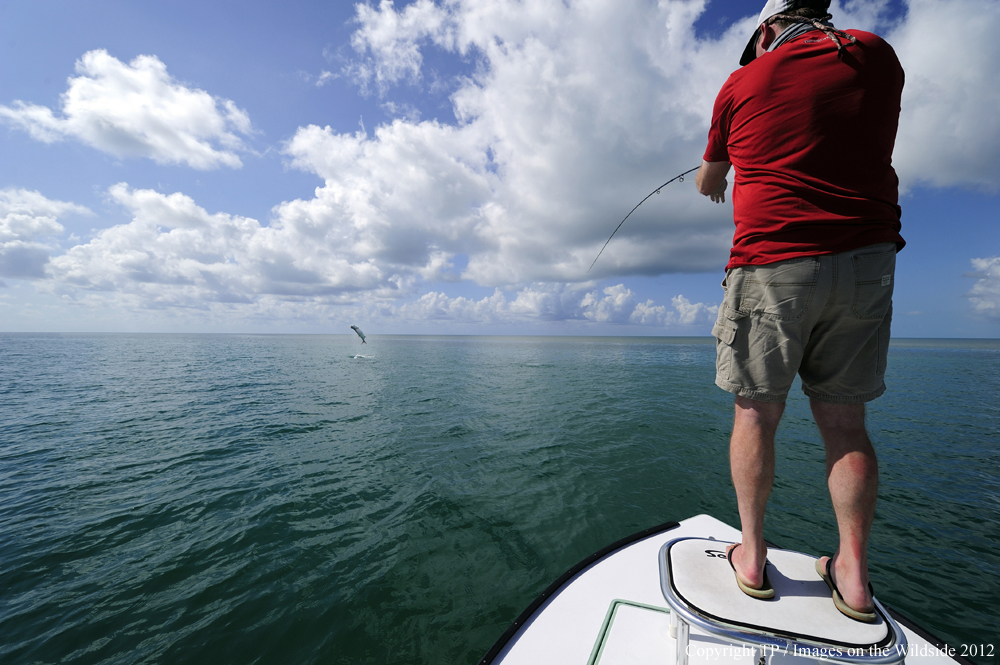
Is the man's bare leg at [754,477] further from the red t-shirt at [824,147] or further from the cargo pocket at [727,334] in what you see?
the red t-shirt at [824,147]

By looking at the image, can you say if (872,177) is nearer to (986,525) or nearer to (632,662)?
(632,662)

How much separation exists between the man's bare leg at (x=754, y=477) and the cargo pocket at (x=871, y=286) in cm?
56

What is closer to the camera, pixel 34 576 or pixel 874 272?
pixel 874 272

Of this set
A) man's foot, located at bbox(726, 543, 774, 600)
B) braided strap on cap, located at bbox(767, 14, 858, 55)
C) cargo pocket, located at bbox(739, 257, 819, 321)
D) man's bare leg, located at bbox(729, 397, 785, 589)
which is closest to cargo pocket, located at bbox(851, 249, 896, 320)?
cargo pocket, located at bbox(739, 257, 819, 321)

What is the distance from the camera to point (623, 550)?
9.90ft

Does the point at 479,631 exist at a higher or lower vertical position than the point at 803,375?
lower

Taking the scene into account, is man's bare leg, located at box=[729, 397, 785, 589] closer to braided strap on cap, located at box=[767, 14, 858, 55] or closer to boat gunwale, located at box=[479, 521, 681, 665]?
boat gunwale, located at box=[479, 521, 681, 665]

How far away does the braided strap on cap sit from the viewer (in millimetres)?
1644

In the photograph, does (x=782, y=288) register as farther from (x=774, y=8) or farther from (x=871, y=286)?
(x=774, y=8)

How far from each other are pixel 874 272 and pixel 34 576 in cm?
897

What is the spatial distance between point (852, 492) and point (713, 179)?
6.43 ft

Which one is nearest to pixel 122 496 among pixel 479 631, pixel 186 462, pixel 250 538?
pixel 186 462

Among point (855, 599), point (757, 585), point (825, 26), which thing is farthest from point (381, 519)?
point (825, 26)

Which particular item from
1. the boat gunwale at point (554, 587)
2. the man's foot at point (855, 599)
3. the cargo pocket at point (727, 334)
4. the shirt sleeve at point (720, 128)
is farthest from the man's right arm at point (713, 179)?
the boat gunwale at point (554, 587)
